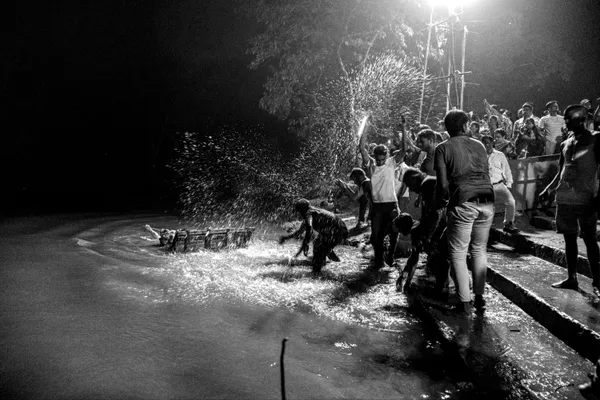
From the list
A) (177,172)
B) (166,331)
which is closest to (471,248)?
(166,331)

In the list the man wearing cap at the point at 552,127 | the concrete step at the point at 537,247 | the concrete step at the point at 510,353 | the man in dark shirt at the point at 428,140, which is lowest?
the concrete step at the point at 510,353

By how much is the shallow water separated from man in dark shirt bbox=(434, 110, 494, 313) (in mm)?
944

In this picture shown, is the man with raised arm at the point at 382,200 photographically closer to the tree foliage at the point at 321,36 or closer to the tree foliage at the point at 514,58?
the tree foliage at the point at 321,36

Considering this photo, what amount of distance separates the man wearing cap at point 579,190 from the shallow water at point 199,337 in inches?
82.0

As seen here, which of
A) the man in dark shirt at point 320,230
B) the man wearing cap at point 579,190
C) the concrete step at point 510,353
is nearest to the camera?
the concrete step at point 510,353

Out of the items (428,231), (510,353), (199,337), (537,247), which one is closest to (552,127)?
(537,247)

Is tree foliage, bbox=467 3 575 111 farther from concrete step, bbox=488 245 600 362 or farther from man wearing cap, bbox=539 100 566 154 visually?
concrete step, bbox=488 245 600 362

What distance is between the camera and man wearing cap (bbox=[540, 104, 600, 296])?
4449 millimetres

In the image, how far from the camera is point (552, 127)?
32.9ft

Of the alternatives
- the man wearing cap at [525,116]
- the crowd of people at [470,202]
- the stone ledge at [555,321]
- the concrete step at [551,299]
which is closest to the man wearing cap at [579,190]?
the crowd of people at [470,202]

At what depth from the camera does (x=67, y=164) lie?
27.9 metres

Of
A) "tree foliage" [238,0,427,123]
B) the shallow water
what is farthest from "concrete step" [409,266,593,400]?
"tree foliage" [238,0,427,123]

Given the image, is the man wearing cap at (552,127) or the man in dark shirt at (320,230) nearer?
the man in dark shirt at (320,230)

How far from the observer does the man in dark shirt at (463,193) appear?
412cm
